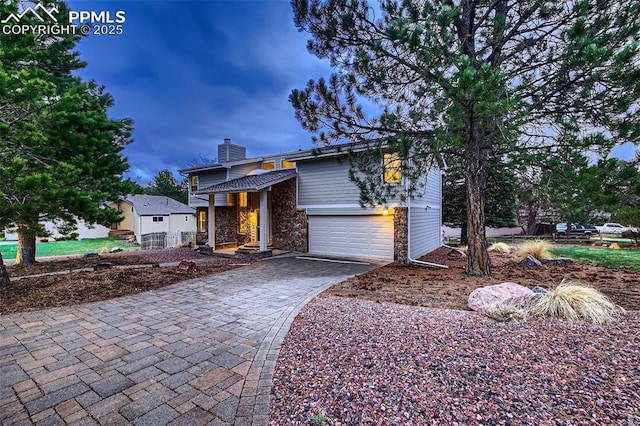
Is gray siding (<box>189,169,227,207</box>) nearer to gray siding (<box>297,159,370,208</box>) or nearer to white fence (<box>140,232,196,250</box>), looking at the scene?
white fence (<box>140,232,196,250</box>)

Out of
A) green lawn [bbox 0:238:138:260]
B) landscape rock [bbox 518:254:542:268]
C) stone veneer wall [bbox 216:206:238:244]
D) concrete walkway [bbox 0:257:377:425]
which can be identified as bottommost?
green lawn [bbox 0:238:138:260]

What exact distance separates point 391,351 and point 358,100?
19.7 ft

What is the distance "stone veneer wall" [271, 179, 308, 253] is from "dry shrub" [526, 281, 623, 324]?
9.91 meters

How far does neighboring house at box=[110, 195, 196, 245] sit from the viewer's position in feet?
90.0

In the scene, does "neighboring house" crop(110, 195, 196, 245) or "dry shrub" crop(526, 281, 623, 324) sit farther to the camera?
"neighboring house" crop(110, 195, 196, 245)

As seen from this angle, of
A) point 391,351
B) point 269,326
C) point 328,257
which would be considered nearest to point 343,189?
point 328,257

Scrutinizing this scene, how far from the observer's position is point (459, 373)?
9.34 ft

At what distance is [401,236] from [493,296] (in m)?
6.24

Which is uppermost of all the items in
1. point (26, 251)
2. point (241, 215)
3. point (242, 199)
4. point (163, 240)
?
point (242, 199)

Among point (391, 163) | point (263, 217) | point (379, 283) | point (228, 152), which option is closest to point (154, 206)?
point (228, 152)

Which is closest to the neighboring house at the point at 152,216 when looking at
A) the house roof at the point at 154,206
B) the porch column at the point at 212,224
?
the house roof at the point at 154,206

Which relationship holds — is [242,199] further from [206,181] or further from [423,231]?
[423,231]

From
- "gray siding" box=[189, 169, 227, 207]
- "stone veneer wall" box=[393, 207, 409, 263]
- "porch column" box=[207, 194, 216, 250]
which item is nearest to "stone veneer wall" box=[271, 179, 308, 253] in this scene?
"porch column" box=[207, 194, 216, 250]

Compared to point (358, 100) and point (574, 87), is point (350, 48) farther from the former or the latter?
point (574, 87)
